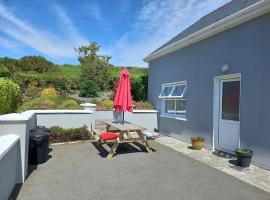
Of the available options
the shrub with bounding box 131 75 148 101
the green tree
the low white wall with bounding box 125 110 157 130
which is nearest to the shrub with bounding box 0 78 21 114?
the low white wall with bounding box 125 110 157 130

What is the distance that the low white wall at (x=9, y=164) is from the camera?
422 cm

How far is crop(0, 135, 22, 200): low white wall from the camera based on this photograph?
13.8 ft

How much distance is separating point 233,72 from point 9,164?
6536 mm

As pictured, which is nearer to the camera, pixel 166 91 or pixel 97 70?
pixel 166 91

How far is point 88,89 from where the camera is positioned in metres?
21.4

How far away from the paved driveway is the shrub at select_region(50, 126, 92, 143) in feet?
6.39

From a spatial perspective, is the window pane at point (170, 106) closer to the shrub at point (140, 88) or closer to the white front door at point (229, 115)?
the white front door at point (229, 115)

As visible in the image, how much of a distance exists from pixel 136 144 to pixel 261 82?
5.05m

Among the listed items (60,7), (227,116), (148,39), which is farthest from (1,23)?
(227,116)

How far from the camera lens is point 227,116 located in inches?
343

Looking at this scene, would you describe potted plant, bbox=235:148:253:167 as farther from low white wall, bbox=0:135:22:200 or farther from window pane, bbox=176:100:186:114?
low white wall, bbox=0:135:22:200

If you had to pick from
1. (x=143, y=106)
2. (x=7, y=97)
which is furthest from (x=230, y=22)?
(x=7, y=97)

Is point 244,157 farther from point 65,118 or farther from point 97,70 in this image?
point 97,70

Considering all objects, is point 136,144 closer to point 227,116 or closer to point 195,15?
point 227,116
